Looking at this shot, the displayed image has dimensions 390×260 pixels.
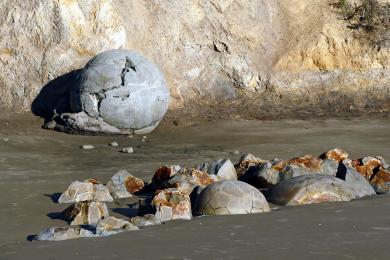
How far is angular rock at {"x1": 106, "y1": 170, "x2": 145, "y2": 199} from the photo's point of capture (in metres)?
8.02

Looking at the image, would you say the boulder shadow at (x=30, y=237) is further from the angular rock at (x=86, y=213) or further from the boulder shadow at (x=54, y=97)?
the boulder shadow at (x=54, y=97)

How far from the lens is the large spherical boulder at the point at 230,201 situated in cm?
689

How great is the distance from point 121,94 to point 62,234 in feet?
22.1

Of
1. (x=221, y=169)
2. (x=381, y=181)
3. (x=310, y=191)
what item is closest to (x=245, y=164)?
(x=221, y=169)

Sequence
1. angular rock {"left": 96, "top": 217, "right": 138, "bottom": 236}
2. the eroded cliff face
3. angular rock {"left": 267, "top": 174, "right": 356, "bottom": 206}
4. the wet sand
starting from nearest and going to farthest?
the wet sand → angular rock {"left": 96, "top": 217, "right": 138, "bottom": 236} → angular rock {"left": 267, "top": 174, "right": 356, "bottom": 206} → the eroded cliff face

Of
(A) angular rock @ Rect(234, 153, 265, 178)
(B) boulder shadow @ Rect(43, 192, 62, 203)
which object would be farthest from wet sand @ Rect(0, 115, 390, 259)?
(A) angular rock @ Rect(234, 153, 265, 178)

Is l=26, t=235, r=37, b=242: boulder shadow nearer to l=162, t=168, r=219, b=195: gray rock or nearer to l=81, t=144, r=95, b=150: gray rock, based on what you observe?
l=162, t=168, r=219, b=195: gray rock

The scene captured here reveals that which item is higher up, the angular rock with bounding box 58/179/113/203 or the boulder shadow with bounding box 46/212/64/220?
the angular rock with bounding box 58/179/113/203

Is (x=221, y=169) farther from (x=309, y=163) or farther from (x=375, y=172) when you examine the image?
(x=375, y=172)

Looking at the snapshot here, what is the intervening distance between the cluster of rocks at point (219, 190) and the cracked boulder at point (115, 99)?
12.3 feet

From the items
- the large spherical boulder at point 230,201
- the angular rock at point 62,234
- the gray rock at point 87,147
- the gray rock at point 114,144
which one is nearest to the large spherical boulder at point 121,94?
the gray rock at point 114,144

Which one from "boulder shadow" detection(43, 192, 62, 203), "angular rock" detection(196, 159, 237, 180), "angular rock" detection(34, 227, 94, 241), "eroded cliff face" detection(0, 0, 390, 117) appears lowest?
"boulder shadow" detection(43, 192, 62, 203)

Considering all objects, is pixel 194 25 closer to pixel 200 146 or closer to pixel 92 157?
pixel 200 146

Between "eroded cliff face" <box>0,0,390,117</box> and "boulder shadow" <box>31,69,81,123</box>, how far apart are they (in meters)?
0.12
